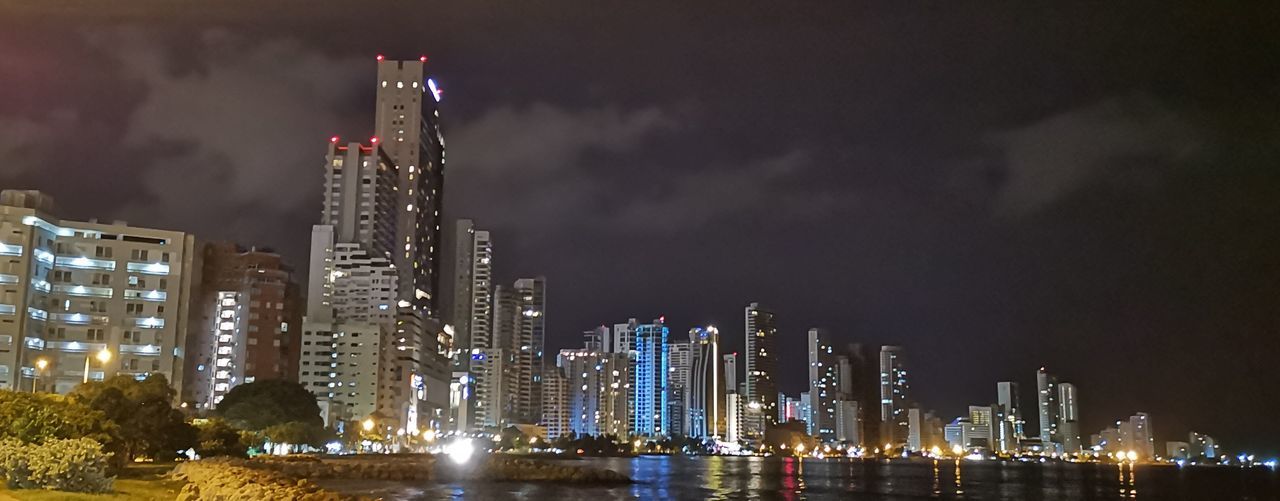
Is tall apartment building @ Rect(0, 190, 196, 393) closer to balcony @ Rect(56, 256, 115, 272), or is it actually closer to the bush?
balcony @ Rect(56, 256, 115, 272)

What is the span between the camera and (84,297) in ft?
329

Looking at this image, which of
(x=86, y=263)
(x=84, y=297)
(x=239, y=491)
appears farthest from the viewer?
(x=86, y=263)

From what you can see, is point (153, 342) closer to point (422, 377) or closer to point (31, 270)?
point (31, 270)

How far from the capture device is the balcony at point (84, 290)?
99062 mm

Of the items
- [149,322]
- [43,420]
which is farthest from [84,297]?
[43,420]

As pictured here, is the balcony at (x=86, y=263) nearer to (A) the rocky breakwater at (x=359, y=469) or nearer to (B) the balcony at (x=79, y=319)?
(B) the balcony at (x=79, y=319)

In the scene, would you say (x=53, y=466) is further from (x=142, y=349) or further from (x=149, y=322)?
(x=149, y=322)

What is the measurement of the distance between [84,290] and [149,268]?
20.7 feet

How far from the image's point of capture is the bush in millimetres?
28969

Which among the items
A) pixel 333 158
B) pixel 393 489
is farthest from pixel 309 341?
pixel 393 489

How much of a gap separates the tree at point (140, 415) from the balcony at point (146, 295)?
3610cm

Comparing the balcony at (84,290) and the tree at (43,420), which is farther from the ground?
the balcony at (84,290)

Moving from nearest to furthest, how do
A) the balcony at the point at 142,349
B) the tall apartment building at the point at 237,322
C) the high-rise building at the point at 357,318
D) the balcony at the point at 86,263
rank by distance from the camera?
the balcony at the point at 86,263 → the balcony at the point at 142,349 → the tall apartment building at the point at 237,322 → the high-rise building at the point at 357,318

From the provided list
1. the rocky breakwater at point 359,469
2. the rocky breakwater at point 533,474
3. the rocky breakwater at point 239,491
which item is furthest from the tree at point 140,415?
the rocky breakwater at point 533,474
